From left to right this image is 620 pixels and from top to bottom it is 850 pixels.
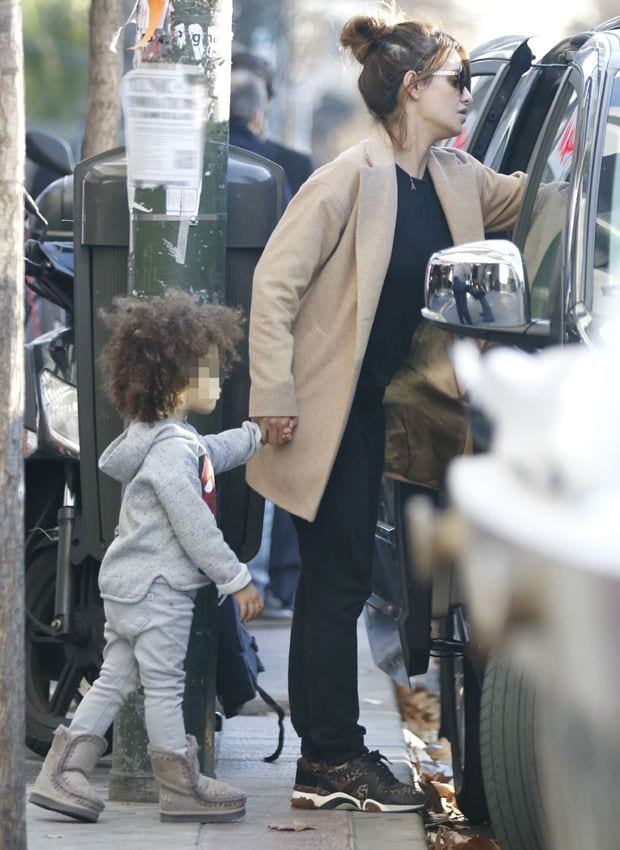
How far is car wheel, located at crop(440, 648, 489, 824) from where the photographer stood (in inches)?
178

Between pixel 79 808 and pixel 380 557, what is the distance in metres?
1.14

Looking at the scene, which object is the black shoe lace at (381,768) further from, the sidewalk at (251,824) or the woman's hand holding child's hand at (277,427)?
the woman's hand holding child's hand at (277,427)

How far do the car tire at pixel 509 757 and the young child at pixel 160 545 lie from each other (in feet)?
2.28

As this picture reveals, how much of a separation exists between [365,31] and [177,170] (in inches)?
25.4

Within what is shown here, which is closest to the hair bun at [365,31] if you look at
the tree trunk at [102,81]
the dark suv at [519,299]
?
the dark suv at [519,299]

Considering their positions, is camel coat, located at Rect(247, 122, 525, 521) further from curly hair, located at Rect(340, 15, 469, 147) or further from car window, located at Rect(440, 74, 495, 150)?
car window, located at Rect(440, 74, 495, 150)

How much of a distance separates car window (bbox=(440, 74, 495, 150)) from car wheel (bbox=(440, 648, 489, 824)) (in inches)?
70.3

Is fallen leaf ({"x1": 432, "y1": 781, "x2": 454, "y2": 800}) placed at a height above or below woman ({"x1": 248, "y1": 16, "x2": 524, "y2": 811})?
below

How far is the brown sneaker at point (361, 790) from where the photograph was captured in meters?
4.55

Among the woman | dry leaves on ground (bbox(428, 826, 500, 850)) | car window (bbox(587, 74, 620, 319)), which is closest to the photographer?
→ car window (bbox(587, 74, 620, 319))

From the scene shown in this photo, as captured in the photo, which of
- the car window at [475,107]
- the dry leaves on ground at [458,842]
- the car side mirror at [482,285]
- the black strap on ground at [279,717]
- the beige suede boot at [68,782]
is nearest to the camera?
the car side mirror at [482,285]

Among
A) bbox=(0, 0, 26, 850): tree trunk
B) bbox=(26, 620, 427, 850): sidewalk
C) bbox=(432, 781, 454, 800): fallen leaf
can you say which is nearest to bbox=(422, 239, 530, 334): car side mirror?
bbox=(0, 0, 26, 850): tree trunk

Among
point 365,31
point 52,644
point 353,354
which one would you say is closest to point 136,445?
point 353,354

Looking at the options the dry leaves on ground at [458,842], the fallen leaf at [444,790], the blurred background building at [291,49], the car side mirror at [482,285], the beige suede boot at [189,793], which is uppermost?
the blurred background building at [291,49]
